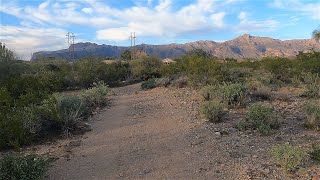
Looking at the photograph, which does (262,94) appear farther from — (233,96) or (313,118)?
(313,118)

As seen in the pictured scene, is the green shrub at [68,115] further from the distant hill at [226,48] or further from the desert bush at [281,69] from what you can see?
the distant hill at [226,48]

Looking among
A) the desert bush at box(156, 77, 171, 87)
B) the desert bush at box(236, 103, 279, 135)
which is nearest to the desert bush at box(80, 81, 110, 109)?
the desert bush at box(236, 103, 279, 135)

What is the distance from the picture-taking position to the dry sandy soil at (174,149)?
6980mm

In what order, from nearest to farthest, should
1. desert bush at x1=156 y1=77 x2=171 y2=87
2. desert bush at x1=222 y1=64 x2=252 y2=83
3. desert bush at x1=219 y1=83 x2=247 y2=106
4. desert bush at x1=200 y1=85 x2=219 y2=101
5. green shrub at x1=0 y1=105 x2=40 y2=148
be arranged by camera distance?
green shrub at x1=0 y1=105 x2=40 y2=148, desert bush at x1=219 y1=83 x2=247 y2=106, desert bush at x1=200 y1=85 x2=219 y2=101, desert bush at x1=222 y1=64 x2=252 y2=83, desert bush at x1=156 y1=77 x2=171 y2=87

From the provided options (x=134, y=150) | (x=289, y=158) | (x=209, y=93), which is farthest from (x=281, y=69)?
(x=289, y=158)

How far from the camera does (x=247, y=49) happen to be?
14275 cm

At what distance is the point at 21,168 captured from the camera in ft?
19.6

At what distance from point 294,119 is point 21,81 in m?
11.9

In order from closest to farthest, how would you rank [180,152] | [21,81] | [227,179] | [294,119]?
1. [227,179]
2. [180,152]
3. [294,119]
4. [21,81]

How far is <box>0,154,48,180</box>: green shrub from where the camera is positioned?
5.89 meters

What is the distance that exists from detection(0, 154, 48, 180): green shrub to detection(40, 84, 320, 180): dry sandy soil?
74cm

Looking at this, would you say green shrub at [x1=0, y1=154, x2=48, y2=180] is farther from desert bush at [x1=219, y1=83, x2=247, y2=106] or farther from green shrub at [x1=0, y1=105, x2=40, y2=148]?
desert bush at [x1=219, y1=83, x2=247, y2=106]

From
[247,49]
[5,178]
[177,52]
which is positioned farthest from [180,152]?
[247,49]

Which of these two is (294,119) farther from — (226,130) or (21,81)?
(21,81)
